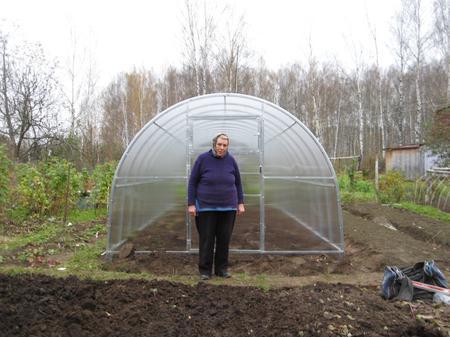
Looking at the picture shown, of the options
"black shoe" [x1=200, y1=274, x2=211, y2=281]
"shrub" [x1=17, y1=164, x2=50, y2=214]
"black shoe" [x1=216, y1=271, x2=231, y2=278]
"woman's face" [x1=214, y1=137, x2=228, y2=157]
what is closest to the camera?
"woman's face" [x1=214, y1=137, x2=228, y2=157]

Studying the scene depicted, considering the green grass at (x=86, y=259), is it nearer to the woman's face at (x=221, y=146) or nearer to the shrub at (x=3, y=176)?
the shrub at (x=3, y=176)

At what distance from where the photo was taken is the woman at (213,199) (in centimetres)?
502

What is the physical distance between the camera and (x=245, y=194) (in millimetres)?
6793

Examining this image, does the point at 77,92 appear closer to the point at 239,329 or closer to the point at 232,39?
the point at 232,39

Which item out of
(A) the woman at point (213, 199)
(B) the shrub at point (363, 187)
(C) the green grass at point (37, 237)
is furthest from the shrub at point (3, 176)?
(B) the shrub at point (363, 187)

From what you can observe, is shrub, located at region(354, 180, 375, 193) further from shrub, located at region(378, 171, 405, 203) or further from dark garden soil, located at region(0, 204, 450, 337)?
dark garden soil, located at region(0, 204, 450, 337)

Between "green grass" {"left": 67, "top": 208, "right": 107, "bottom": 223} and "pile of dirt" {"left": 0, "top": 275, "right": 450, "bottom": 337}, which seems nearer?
"pile of dirt" {"left": 0, "top": 275, "right": 450, "bottom": 337}

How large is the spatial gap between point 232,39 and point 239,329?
1751 cm

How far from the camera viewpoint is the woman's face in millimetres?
4930

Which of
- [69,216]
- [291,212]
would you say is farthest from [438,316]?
[69,216]

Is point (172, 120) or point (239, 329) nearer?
point (239, 329)

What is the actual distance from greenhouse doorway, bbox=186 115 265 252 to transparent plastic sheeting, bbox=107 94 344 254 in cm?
2

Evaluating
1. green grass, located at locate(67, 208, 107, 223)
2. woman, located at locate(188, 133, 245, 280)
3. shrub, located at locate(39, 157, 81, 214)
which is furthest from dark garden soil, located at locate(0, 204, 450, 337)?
shrub, located at locate(39, 157, 81, 214)

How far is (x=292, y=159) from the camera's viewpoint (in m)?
7.38
